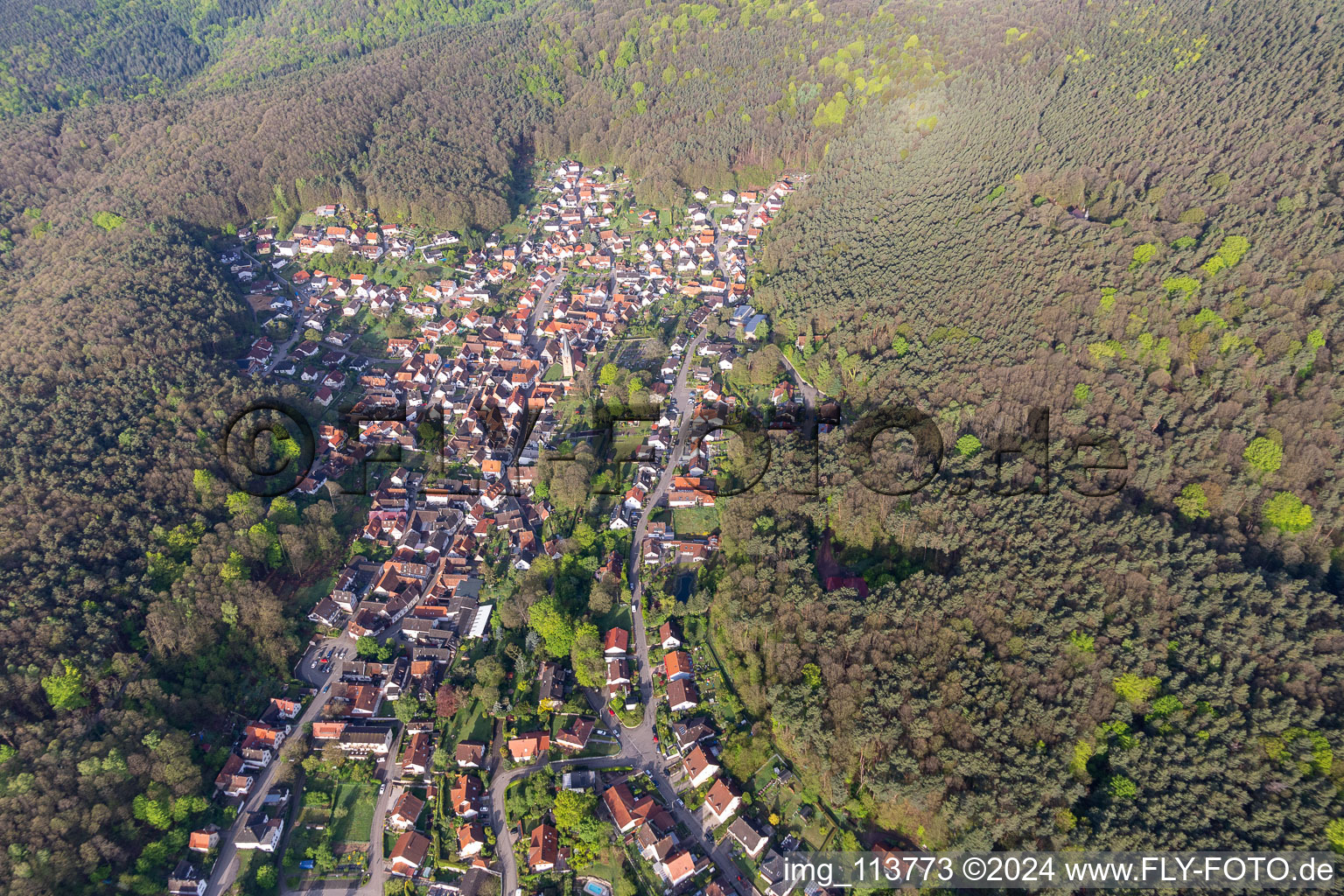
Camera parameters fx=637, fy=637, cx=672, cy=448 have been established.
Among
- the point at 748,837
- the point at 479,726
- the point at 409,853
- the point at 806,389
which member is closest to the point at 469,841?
the point at 409,853

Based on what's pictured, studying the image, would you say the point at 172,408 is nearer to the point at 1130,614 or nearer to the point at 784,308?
the point at 784,308

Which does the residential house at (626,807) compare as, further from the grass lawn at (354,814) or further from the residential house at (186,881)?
the residential house at (186,881)

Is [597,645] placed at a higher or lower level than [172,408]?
lower

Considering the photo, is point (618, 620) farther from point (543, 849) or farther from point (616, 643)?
point (543, 849)

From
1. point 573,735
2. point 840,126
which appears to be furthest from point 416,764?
point 840,126

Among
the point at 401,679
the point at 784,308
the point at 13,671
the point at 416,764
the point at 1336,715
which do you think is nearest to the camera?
the point at 1336,715

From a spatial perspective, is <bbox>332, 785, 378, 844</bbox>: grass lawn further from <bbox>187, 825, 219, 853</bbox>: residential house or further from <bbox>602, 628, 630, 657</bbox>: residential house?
<bbox>602, 628, 630, 657</bbox>: residential house

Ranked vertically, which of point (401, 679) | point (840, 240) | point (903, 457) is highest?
point (840, 240)
